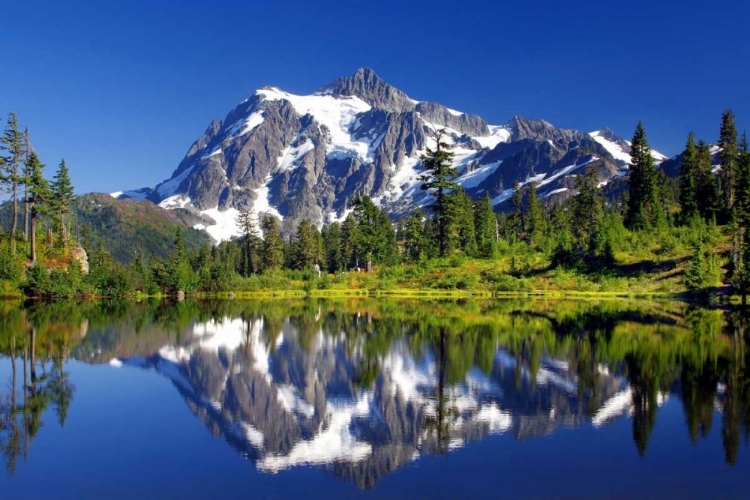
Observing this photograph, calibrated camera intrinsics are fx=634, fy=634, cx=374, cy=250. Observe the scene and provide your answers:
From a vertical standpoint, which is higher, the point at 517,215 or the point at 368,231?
the point at 517,215

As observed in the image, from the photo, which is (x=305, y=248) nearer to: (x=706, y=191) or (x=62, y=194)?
(x=62, y=194)

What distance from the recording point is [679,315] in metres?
43.8

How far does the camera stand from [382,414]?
Answer: 58.6 feet

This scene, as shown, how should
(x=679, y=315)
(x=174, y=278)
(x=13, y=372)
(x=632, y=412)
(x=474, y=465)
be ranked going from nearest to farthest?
(x=474, y=465) < (x=632, y=412) < (x=13, y=372) < (x=679, y=315) < (x=174, y=278)

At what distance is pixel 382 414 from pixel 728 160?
8887 centimetres

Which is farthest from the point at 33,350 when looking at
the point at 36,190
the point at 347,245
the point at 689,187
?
the point at 347,245

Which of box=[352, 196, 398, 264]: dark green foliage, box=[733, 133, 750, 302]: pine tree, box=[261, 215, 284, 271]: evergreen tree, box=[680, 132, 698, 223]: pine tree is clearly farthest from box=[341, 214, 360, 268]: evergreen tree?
box=[733, 133, 750, 302]: pine tree

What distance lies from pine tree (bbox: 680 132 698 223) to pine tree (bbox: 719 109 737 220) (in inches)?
149

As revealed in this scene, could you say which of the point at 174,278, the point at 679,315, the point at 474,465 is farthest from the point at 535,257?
the point at 474,465

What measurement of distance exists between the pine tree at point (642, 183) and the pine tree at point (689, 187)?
11.3 ft

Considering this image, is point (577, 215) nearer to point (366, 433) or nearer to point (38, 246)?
point (38, 246)

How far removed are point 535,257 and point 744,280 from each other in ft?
90.1

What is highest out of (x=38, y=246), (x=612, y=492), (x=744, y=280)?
(x=38, y=246)

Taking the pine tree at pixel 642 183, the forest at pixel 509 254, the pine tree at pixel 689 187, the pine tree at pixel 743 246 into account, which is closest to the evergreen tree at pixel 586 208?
the forest at pixel 509 254
